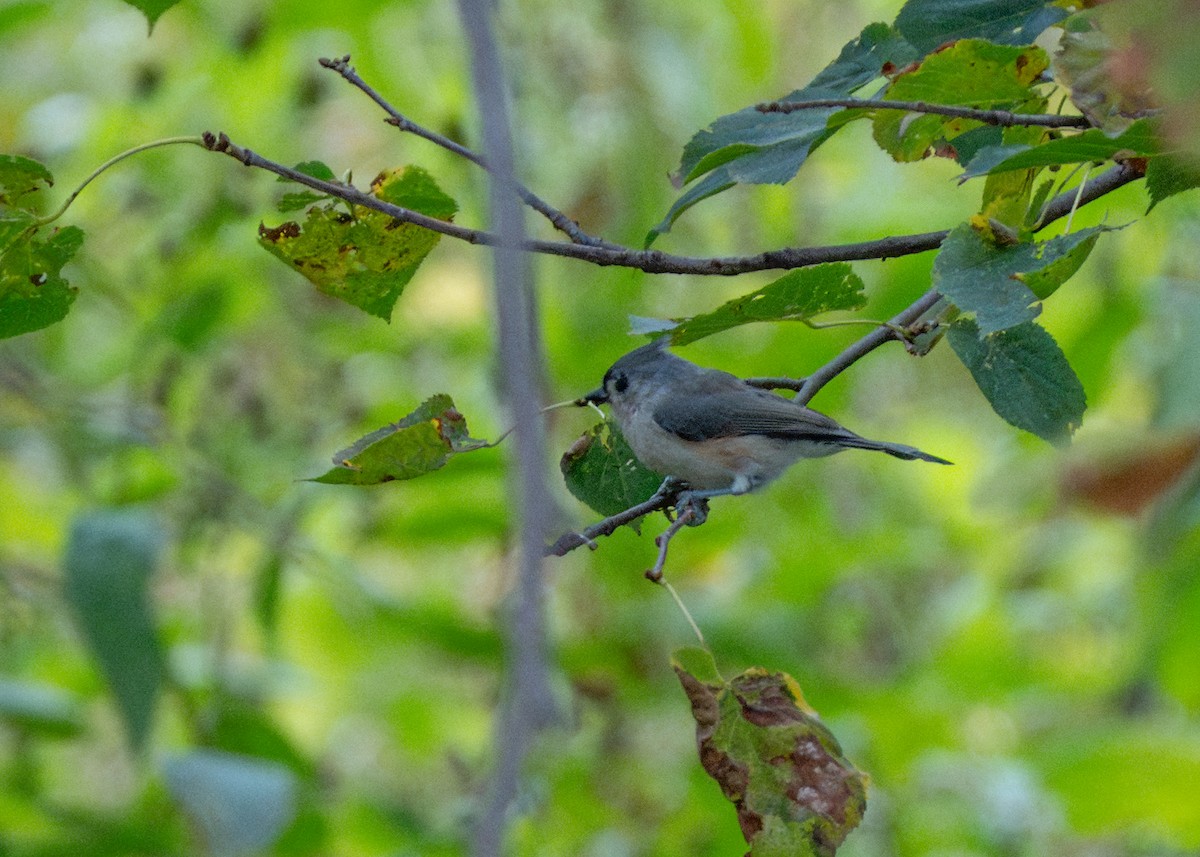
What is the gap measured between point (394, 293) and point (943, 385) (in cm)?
371

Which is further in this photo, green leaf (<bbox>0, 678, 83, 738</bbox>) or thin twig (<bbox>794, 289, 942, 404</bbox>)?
green leaf (<bbox>0, 678, 83, 738</bbox>)

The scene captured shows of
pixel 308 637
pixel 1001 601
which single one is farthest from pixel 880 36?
pixel 308 637

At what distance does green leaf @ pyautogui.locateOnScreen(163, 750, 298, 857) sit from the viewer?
2.24 meters

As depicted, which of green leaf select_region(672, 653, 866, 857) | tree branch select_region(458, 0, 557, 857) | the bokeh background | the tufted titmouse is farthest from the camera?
the bokeh background

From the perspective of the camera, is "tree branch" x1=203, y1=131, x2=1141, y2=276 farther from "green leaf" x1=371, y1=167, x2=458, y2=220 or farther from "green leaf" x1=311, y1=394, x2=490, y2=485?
"green leaf" x1=311, y1=394, x2=490, y2=485

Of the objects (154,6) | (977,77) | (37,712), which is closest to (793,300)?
(977,77)

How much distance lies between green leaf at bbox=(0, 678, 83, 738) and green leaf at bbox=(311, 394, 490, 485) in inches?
66.4

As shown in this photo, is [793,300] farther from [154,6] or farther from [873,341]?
[154,6]

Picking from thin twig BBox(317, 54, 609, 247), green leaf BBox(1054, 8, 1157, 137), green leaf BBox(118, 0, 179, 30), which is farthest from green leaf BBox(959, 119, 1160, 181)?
green leaf BBox(118, 0, 179, 30)

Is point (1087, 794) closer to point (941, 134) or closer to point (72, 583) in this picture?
point (941, 134)

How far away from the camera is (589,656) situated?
2.90 metres

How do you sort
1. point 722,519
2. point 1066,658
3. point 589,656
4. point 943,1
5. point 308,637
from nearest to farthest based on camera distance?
point 943,1 → point 589,656 → point 722,519 → point 308,637 → point 1066,658

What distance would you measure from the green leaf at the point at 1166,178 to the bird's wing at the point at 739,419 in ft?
3.39

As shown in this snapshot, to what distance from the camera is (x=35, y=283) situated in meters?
1.38
